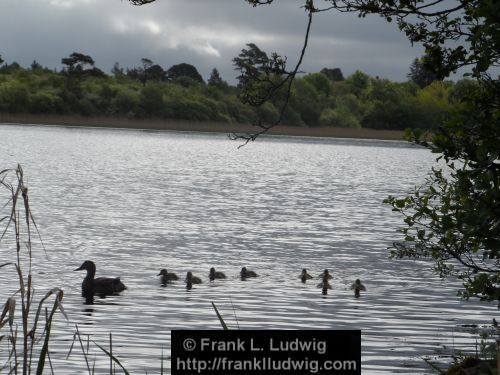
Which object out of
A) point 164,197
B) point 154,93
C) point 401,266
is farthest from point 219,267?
point 154,93

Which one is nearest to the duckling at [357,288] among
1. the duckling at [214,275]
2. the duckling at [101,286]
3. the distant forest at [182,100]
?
→ the duckling at [214,275]

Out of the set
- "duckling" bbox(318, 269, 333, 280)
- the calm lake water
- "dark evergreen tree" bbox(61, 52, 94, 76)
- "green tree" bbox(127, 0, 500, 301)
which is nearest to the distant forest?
"dark evergreen tree" bbox(61, 52, 94, 76)

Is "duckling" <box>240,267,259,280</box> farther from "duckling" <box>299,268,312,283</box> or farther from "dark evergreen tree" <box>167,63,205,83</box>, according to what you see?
"dark evergreen tree" <box>167,63,205,83</box>

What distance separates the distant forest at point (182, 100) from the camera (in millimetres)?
134500

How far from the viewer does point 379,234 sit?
110ft

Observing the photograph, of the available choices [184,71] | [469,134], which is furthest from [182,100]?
[469,134]
